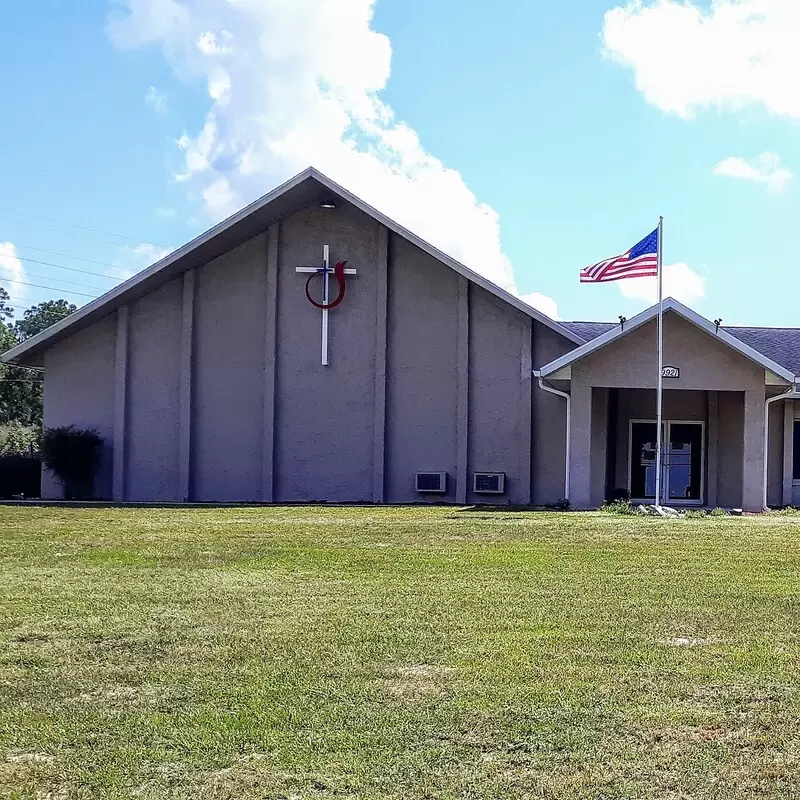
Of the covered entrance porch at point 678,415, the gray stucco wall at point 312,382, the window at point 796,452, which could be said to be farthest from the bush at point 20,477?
the window at point 796,452

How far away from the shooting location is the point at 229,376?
2316cm

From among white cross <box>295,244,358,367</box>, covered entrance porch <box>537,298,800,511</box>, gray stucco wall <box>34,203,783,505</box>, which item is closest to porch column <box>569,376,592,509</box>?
covered entrance porch <box>537,298,800,511</box>

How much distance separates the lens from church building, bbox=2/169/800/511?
→ 22344 mm

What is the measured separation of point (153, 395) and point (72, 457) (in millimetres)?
2118

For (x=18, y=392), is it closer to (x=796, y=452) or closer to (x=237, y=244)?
(x=237, y=244)

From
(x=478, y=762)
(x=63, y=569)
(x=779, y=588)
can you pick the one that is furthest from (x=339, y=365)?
(x=478, y=762)

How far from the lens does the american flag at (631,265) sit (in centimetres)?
1916

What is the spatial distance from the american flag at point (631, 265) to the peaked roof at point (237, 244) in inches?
89.0

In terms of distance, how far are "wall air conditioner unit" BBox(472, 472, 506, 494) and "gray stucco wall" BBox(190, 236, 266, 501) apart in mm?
4642

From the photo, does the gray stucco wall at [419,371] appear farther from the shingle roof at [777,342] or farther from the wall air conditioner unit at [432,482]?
the shingle roof at [777,342]

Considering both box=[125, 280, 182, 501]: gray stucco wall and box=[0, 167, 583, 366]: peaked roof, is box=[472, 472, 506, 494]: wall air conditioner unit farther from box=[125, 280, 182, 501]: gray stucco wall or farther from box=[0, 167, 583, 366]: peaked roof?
box=[125, 280, 182, 501]: gray stucco wall

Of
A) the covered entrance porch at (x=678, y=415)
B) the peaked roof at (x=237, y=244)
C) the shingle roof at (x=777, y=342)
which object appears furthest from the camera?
the shingle roof at (x=777, y=342)

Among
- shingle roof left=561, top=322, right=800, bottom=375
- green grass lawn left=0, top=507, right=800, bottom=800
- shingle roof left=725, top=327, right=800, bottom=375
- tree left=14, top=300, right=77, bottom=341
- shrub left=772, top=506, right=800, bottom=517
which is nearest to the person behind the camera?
green grass lawn left=0, top=507, right=800, bottom=800

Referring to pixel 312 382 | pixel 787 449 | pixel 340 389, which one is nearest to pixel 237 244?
pixel 312 382
